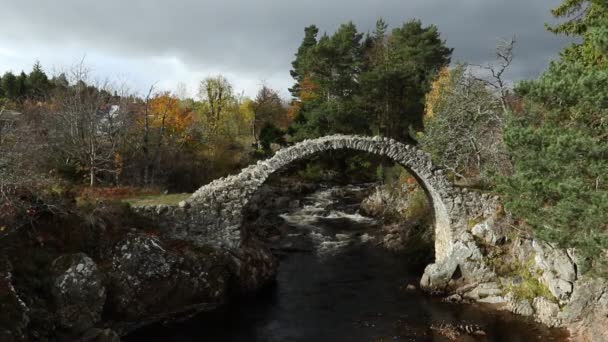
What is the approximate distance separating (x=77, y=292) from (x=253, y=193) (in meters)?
7.38

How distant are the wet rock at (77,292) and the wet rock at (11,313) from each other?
1.38 meters

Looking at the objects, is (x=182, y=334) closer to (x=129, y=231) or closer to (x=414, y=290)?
(x=129, y=231)

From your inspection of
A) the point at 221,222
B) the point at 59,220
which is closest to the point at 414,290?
the point at 221,222

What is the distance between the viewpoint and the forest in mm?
11609

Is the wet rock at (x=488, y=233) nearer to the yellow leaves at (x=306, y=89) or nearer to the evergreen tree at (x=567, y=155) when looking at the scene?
the evergreen tree at (x=567, y=155)

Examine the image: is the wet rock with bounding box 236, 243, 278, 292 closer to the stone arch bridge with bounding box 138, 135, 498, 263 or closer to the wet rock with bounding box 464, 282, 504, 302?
the stone arch bridge with bounding box 138, 135, 498, 263

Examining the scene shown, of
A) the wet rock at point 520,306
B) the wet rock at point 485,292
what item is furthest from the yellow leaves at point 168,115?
the wet rock at point 520,306

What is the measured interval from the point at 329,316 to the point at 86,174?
17.7 meters

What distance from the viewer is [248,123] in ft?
201

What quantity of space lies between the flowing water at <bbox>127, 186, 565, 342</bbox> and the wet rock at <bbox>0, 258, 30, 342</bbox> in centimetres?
400

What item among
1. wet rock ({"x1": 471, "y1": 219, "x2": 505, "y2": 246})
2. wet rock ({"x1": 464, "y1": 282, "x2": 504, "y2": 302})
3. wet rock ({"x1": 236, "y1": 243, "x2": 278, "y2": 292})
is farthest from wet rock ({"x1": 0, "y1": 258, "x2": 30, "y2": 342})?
wet rock ({"x1": 471, "y1": 219, "x2": 505, "y2": 246})

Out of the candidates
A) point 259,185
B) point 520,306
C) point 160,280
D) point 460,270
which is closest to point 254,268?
point 259,185

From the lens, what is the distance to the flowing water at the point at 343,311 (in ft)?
50.3

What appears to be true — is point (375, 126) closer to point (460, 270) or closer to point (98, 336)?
point (460, 270)
